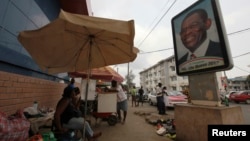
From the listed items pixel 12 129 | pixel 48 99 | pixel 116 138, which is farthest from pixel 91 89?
pixel 12 129

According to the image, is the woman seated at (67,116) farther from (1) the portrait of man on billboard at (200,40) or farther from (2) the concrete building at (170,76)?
(2) the concrete building at (170,76)

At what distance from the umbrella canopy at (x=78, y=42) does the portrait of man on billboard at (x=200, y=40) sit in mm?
1698

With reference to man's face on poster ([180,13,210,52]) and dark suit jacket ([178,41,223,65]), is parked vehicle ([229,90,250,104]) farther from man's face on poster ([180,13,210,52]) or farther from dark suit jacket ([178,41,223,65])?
dark suit jacket ([178,41,223,65])

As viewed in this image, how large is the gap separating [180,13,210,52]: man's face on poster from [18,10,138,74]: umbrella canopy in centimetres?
177

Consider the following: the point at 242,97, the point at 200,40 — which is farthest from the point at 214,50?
the point at 242,97

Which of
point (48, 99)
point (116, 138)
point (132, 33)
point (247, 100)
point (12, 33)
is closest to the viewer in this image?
point (132, 33)

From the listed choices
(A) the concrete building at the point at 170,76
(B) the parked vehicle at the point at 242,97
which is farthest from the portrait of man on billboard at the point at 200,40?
(A) the concrete building at the point at 170,76

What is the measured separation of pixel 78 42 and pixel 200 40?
306cm

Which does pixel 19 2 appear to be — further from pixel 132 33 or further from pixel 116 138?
pixel 116 138

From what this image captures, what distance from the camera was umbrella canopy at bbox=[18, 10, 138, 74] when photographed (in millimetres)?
2428

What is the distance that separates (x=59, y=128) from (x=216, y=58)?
371 centimetres

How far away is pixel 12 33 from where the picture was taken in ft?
10.7

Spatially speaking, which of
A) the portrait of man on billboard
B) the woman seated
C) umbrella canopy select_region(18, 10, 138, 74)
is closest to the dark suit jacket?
the portrait of man on billboard

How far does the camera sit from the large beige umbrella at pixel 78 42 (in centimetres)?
243
